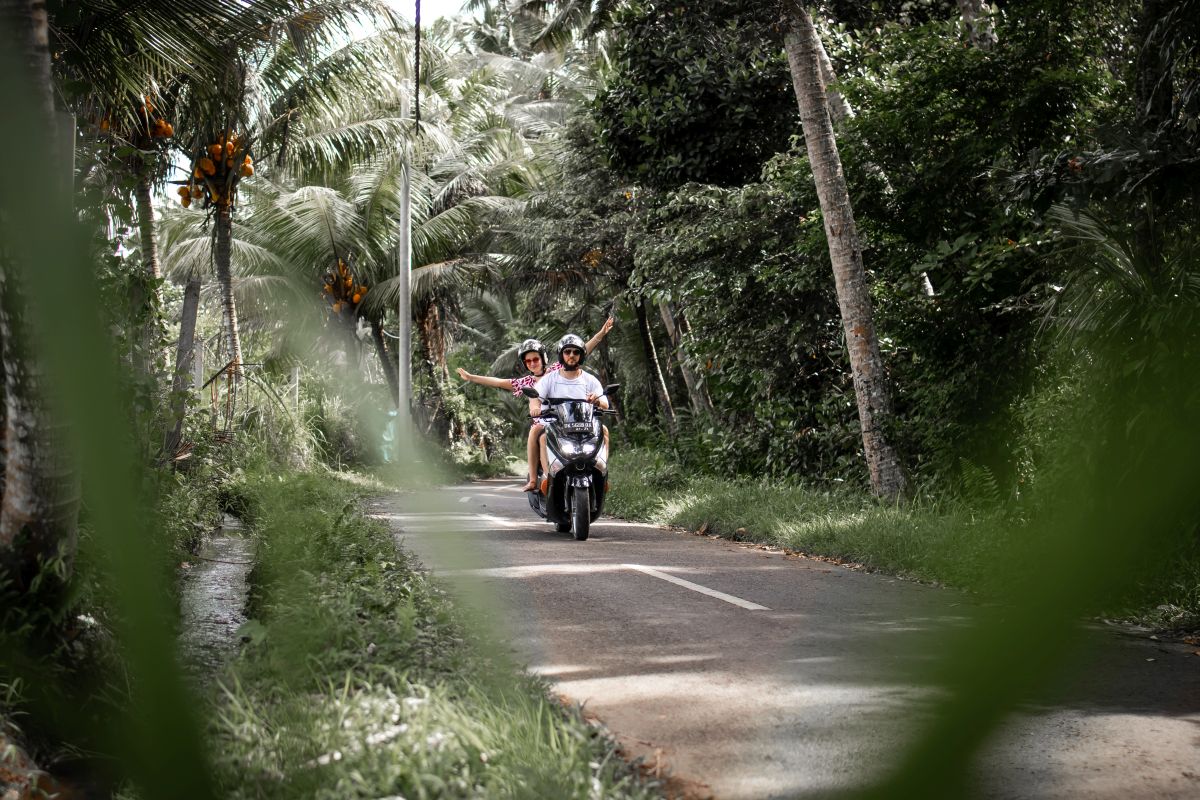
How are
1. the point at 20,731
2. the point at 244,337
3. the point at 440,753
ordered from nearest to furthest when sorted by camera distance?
1. the point at 440,753
2. the point at 20,731
3. the point at 244,337

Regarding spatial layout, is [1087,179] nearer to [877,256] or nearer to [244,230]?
[877,256]

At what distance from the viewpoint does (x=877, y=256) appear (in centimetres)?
1207

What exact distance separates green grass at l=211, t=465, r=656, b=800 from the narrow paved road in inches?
11.1

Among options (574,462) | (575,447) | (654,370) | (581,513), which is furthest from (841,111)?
(654,370)

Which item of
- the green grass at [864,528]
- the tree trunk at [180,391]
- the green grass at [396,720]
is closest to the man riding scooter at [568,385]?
the green grass at [864,528]

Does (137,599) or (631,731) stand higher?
(137,599)

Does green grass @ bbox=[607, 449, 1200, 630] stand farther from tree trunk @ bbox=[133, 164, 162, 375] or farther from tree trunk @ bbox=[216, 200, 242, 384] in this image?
tree trunk @ bbox=[216, 200, 242, 384]

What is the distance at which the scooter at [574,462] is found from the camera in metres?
A: 10.2

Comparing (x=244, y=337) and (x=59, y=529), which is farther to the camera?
(x=244, y=337)

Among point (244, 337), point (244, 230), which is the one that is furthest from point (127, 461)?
point (244, 230)

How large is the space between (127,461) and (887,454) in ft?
35.4

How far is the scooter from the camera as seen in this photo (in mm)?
10195

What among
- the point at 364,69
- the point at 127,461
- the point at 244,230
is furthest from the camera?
the point at 244,230

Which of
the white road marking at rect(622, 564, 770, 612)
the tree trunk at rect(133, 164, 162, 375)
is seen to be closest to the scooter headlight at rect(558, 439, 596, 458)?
the white road marking at rect(622, 564, 770, 612)
